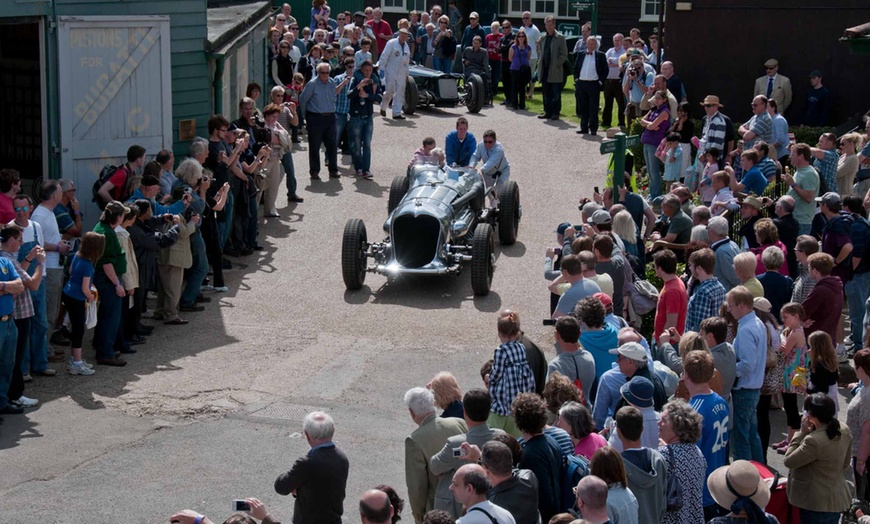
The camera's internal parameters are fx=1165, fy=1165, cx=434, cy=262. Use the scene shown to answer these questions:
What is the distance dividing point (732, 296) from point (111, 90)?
Result: 7.96 metres

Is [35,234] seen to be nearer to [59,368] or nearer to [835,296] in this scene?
[59,368]

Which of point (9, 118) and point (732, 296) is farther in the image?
point (9, 118)

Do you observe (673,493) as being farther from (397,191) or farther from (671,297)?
(397,191)

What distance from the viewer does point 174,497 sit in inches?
341

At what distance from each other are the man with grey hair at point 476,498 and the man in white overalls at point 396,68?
57.4 feet

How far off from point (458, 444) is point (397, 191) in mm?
9370

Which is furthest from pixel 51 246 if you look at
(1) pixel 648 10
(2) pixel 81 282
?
(1) pixel 648 10

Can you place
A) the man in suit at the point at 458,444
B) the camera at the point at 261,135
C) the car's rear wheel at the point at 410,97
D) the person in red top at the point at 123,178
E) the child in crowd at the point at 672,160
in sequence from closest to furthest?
the man in suit at the point at 458,444 → the person in red top at the point at 123,178 → the camera at the point at 261,135 → the child in crowd at the point at 672,160 → the car's rear wheel at the point at 410,97

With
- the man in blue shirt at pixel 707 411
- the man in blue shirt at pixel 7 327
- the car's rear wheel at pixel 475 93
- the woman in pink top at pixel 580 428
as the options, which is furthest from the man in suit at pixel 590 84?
the woman in pink top at pixel 580 428

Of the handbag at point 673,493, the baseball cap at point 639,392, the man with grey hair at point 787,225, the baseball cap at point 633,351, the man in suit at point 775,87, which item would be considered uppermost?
the man in suit at point 775,87

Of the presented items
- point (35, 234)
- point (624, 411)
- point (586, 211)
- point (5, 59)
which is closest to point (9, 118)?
point (5, 59)

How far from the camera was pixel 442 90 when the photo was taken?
24641mm

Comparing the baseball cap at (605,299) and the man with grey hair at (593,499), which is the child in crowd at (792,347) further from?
the man with grey hair at (593,499)

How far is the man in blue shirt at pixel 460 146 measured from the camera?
16188 millimetres
